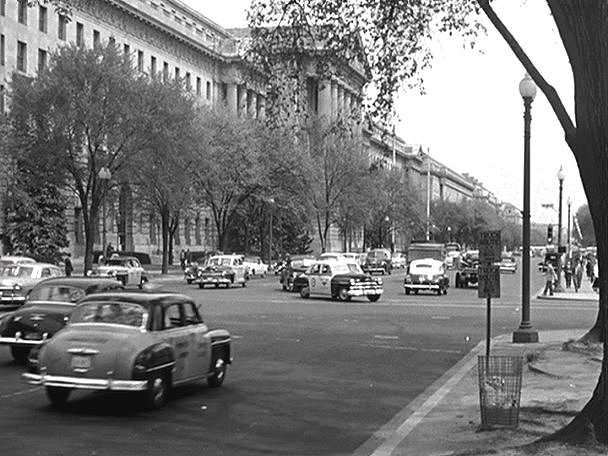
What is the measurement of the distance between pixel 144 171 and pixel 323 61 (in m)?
40.8

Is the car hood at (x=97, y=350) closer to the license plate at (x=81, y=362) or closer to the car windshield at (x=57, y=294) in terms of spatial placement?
the license plate at (x=81, y=362)

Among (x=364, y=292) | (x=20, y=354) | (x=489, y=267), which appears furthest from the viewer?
(x=364, y=292)

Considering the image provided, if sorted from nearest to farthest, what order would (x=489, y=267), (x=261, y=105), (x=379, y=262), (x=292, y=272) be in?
(x=489, y=267), (x=261, y=105), (x=292, y=272), (x=379, y=262)

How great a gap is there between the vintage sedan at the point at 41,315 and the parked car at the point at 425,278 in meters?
34.5

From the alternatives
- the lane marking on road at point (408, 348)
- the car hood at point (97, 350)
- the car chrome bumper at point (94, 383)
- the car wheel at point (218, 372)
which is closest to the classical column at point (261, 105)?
the car wheel at point (218, 372)

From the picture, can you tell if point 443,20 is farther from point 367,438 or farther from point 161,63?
point 161,63

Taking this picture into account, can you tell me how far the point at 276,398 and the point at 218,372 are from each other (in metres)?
1.23

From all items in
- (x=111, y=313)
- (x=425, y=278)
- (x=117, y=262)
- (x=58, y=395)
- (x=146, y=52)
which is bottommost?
(x=58, y=395)

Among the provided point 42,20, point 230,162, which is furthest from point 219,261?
point 42,20

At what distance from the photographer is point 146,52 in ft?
297

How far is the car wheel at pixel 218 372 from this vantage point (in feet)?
53.4

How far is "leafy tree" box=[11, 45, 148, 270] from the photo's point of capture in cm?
5447

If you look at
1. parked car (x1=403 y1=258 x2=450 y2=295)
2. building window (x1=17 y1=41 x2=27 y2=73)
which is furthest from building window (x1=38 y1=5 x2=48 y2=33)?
parked car (x1=403 y1=258 x2=450 y2=295)

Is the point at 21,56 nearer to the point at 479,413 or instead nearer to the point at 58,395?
the point at 58,395
